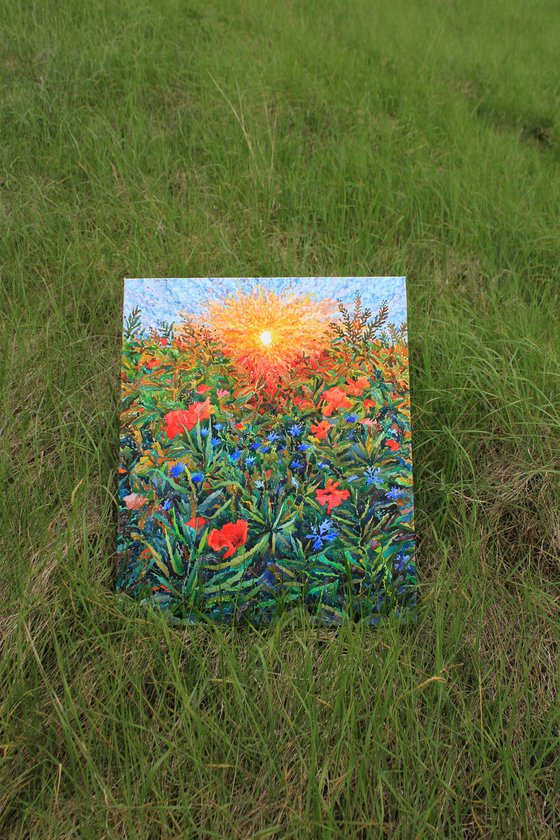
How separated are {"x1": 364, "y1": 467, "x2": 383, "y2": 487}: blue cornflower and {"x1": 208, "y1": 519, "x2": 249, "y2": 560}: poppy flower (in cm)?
29

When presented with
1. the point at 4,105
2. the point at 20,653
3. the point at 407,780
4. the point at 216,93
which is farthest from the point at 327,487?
the point at 4,105

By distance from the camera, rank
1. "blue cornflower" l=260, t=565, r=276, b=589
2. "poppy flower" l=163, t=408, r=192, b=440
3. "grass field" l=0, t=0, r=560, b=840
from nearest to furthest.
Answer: "grass field" l=0, t=0, r=560, b=840 < "blue cornflower" l=260, t=565, r=276, b=589 < "poppy flower" l=163, t=408, r=192, b=440

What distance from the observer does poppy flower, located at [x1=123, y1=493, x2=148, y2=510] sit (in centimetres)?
148

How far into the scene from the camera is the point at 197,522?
1455 millimetres

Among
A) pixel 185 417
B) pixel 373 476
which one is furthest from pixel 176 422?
pixel 373 476

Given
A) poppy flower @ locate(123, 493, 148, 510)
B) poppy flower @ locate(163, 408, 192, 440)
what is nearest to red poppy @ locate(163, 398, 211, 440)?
poppy flower @ locate(163, 408, 192, 440)

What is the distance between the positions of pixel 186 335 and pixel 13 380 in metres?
0.45

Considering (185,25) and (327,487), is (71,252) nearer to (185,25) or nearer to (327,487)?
(327,487)

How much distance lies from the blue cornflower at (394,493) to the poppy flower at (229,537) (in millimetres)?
319

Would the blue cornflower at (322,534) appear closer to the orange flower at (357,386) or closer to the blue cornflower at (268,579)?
the blue cornflower at (268,579)

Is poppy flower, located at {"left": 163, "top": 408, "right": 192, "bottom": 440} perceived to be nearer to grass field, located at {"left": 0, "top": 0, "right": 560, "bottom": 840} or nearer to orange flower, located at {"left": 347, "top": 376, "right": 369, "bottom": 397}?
grass field, located at {"left": 0, "top": 0, "right": 560, "bottom": 840}

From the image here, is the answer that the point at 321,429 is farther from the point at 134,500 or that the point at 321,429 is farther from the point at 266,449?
the point at 134,500

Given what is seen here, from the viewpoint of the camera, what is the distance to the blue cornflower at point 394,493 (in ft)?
4.88

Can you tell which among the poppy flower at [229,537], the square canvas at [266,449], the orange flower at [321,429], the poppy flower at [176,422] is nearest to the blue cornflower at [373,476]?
the square canvas at [266,449]
